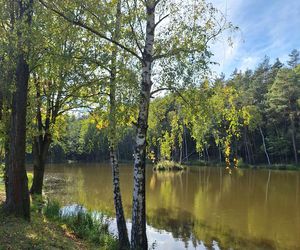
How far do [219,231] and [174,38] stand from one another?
28.8ft

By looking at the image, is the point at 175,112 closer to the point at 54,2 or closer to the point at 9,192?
the point at 54,2

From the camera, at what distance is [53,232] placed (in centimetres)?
1011

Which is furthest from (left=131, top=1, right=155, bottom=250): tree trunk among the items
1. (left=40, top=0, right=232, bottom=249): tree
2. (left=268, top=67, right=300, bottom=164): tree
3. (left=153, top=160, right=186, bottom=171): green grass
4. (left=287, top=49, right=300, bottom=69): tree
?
(left=287, top=49, right=300, bottom=69): tree

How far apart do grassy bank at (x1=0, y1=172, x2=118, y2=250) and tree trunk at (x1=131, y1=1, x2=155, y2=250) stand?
4.98ft

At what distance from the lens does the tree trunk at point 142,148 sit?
9.32 metres

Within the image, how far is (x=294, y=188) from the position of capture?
96.3 ft

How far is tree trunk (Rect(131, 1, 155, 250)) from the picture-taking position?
9.32 m

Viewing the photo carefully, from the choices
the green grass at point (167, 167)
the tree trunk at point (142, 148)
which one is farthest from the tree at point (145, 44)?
the green grass at point (167, 167)

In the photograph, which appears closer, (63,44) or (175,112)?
(63,44)

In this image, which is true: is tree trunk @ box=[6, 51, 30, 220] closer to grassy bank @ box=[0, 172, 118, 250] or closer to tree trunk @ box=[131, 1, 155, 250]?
grassy bank @ box=[0, 172, 118, 250]

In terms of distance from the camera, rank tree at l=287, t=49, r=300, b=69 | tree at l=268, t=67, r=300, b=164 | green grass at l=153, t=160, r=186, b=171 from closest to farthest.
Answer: green grass at l=153, t=160, r=186, b=171
tree at l=268, t=67, r=300, b=164
tree at l=287, t=49, r=300, b=69

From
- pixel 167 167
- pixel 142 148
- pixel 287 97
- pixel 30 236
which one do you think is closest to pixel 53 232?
pixel 30 236

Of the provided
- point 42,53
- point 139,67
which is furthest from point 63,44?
point 139,67

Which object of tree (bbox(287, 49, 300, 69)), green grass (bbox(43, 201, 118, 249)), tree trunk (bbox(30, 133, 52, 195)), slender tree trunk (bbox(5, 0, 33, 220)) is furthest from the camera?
tree (bbox(287, 49, 300, 69))
